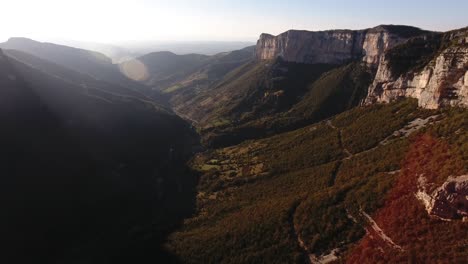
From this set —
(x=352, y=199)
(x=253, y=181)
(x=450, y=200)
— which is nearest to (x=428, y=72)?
(x=352, y=199)

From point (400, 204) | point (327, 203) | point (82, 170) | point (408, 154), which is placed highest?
point (408, 154)

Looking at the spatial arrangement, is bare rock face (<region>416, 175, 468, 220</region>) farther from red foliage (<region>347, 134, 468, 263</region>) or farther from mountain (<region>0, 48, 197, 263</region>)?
mountain (<region>0, 48, 197, 263</region>)

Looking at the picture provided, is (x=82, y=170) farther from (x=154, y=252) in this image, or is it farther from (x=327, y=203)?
(x=327, y=203)

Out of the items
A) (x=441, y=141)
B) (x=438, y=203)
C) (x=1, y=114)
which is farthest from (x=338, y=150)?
(x=1, y=114)

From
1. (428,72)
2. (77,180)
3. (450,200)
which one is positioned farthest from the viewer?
(77,180)

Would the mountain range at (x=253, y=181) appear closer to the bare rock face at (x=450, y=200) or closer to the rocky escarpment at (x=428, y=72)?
the bare rock face at (x=450, y=200)

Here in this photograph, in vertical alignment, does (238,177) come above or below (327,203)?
below

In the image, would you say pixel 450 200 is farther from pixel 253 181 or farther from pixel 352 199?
pixel 253 181
